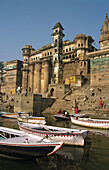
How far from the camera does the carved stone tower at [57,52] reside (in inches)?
1961

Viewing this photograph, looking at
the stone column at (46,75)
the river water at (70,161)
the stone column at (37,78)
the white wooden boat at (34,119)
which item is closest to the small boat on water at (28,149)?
the river water at (70,161)

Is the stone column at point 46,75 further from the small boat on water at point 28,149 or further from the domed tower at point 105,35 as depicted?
the small boat on water at point 28,149

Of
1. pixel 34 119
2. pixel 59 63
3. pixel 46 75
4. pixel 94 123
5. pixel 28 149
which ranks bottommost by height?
pixel 34 119

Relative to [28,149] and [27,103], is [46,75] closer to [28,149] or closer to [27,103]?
[27,103]

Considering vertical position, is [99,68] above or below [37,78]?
above

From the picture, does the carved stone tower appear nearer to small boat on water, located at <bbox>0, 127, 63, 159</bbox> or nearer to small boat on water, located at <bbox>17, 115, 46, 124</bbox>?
small boat on water, located at <bbox>17, 115, 46, 124</bbox>

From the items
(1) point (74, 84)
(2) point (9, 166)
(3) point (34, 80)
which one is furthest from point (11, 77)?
(2) point (9, 166)

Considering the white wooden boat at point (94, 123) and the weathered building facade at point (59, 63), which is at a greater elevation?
the weathered building facade at point (59, 63)

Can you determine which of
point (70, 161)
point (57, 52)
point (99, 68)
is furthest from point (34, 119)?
point (57, 52)

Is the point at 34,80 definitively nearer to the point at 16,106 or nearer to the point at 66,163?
the point at 16,106

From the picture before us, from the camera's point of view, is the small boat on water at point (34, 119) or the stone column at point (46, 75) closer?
Result: the small boat on water at point (34, 119)

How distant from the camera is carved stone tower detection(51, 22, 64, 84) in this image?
1961 inches

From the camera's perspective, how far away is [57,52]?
5081 cm

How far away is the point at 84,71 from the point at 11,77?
1458 inches
